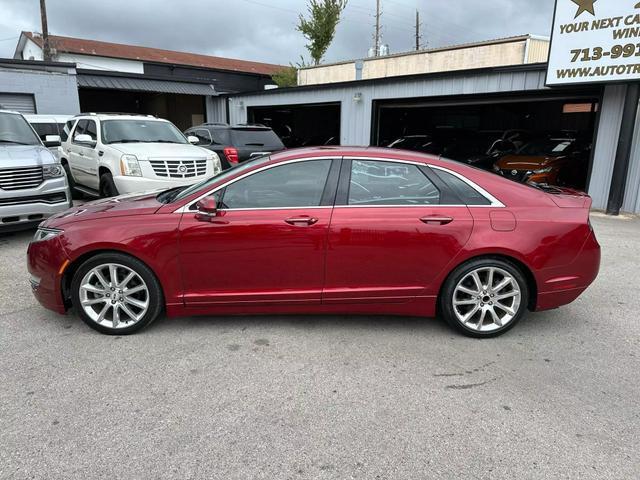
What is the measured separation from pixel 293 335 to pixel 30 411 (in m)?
1.89

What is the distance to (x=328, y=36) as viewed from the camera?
32969 mm

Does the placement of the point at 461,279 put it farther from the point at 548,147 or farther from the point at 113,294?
the point at 548,147

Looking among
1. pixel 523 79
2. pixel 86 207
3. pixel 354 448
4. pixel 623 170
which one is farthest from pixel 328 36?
pixel 354 448

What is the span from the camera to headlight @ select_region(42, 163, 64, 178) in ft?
21.6

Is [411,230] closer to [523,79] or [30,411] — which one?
[30,411]

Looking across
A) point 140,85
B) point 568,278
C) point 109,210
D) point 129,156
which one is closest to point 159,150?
point 129,156

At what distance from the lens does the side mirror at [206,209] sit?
3.62 metres

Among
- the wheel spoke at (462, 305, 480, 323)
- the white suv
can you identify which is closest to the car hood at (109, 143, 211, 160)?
the white suv

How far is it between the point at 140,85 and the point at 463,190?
2263cm

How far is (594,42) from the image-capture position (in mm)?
9438

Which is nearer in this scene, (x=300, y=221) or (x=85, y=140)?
(x=300, y=221)

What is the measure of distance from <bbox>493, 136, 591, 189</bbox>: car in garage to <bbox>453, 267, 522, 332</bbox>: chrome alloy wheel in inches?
349

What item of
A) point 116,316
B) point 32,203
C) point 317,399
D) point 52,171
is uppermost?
point 52,171

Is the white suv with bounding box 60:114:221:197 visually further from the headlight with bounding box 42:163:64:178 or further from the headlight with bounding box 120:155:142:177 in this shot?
the headlight with bounding box 42:163:64:178
